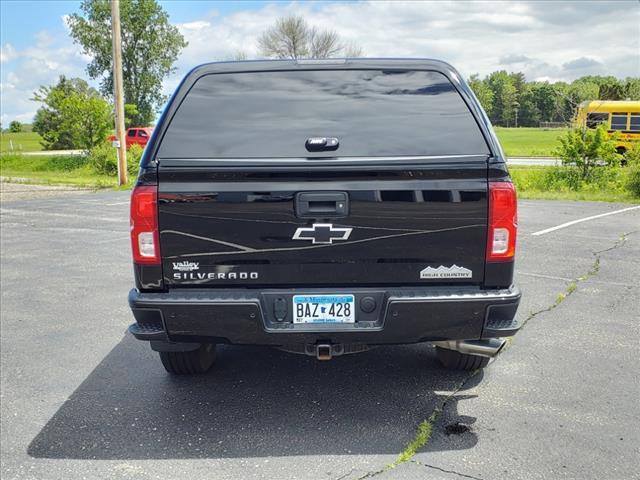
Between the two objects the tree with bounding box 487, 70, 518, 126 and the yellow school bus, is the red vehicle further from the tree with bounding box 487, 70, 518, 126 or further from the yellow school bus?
the tree with bounding box 487, 70, 518, 126

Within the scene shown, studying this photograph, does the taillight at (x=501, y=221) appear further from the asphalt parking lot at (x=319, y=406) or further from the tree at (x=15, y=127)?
the tree at (x=15, y=127)

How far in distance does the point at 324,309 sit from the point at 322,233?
0.40 meters

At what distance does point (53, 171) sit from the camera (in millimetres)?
29844

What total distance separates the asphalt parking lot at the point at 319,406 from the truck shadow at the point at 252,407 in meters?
0.01

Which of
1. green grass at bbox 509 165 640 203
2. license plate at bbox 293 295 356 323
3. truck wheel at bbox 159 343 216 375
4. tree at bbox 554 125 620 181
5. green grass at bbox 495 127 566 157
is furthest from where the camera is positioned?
green grass at bbox 495 127 566 157

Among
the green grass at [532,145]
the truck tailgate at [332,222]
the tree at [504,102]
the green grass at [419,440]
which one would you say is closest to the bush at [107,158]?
the green grass at [532,145]

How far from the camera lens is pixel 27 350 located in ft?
16.1

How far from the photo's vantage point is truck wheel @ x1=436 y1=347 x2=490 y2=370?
413 centimetres

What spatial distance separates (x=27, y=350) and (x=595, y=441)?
417 cm

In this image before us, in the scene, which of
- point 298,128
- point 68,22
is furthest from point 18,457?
point 68,22

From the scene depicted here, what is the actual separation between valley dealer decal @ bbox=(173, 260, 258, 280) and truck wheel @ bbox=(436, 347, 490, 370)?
161 cm

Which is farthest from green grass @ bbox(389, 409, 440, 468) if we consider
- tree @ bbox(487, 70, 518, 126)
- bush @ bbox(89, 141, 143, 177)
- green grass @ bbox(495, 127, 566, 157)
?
tree @ bbox(487, 70, 518, 126)

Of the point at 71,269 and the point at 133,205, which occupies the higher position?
the point at 133,205

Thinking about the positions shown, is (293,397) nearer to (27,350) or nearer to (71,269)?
(27,350)
